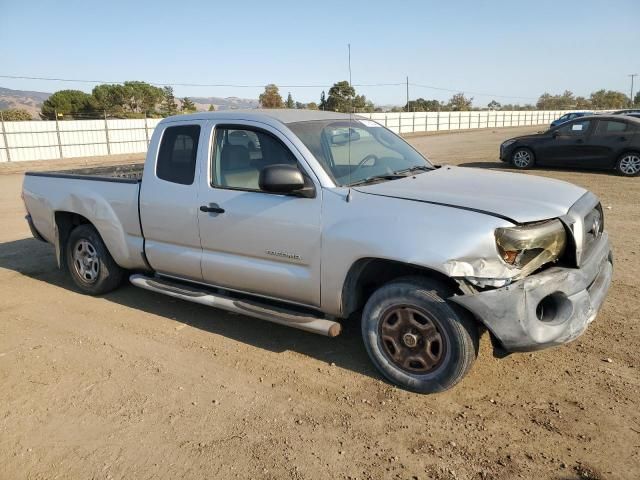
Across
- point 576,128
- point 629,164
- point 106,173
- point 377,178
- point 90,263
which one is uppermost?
point 576,128

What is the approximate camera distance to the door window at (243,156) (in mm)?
4148

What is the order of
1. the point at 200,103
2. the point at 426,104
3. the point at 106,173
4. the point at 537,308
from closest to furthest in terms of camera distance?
the point at 537,308 < the point at 106,173 < the point at 426,104 < the point at 200,103

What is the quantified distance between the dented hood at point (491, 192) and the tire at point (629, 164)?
1113 centimetres

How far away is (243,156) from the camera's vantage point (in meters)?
4.35

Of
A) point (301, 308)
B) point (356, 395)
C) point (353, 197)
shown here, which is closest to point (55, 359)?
point (301, 308)

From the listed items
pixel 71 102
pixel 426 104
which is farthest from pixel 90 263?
pixel 426 104

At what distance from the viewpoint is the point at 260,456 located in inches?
117

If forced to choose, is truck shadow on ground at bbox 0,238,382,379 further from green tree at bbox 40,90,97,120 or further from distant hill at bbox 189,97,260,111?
green tree at bbox 40,90,97,120

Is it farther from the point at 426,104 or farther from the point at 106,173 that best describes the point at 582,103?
the point at 106,173

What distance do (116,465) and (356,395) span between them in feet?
5.09

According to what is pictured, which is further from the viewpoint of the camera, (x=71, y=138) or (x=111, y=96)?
(x=111, y=96)

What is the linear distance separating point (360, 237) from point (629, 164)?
41.9ft

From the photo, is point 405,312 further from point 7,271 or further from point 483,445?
point 7,271

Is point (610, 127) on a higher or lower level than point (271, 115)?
lower
